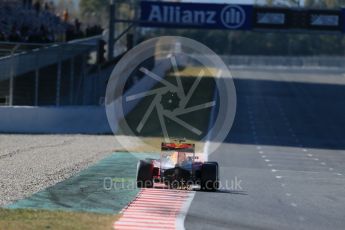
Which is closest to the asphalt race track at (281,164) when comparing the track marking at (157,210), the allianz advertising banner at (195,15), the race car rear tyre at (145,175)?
the track marking at (157,210)

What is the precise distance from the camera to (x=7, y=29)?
3981 cm

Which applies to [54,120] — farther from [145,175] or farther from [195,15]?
[195,15]

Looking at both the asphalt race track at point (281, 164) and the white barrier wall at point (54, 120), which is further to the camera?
the white barrier wall at point (54, 120)

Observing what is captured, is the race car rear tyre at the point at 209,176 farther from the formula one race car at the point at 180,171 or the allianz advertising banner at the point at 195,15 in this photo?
the allianz advertising banner at the point at 195,15

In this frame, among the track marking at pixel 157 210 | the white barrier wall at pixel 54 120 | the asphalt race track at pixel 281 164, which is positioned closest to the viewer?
the track marking at pixel 157 210

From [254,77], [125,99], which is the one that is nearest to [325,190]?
[125,99]

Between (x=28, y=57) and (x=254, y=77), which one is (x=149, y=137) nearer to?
(x=28, y=57)

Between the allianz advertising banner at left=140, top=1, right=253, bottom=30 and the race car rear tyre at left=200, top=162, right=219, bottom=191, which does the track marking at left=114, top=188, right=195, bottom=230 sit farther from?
the allianz advertising banner at left=140, top=1, right=253, bottom=30

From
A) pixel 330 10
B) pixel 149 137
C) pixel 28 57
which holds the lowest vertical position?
pixel 149 137

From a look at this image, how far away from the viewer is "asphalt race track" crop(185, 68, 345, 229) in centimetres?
1514

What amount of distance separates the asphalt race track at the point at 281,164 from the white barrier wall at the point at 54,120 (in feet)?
17.3

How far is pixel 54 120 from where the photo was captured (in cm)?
3341

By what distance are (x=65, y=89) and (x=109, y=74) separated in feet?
18.3

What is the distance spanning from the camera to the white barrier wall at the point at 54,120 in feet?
106
